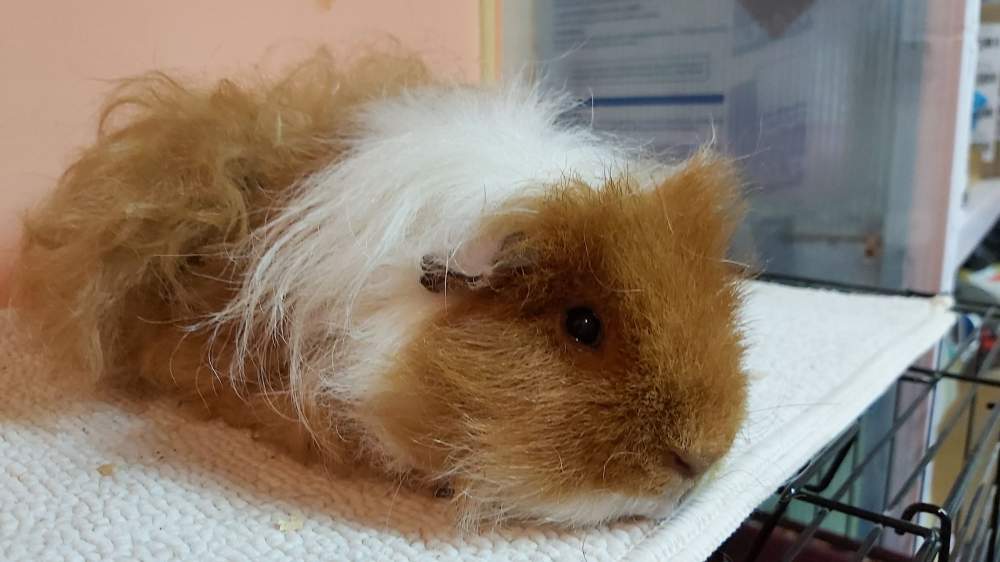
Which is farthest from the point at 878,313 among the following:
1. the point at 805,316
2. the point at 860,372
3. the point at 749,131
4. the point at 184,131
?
the point at 184,131

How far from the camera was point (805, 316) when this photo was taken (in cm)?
125

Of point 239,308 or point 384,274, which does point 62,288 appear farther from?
point 384,274

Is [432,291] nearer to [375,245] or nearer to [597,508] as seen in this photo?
[375,245]

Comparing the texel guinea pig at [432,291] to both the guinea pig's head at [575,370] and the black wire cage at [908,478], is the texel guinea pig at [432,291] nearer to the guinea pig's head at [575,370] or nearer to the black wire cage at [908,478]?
the guinea pig's head at [575,370]

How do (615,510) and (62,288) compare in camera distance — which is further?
(62,288)

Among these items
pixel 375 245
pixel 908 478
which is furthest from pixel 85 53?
pixel 908 478

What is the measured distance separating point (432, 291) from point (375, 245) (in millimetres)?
60

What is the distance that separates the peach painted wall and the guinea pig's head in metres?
0.59

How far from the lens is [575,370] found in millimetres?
621

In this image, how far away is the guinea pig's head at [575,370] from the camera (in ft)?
1.98

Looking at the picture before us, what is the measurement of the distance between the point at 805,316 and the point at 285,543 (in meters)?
0.92

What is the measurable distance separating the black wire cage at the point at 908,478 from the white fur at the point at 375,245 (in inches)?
10.8

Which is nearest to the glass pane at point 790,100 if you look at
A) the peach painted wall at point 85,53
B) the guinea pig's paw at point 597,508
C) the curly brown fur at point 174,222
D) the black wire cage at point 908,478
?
the black wire cage at point 908,478

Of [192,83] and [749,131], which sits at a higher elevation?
[192,83]
